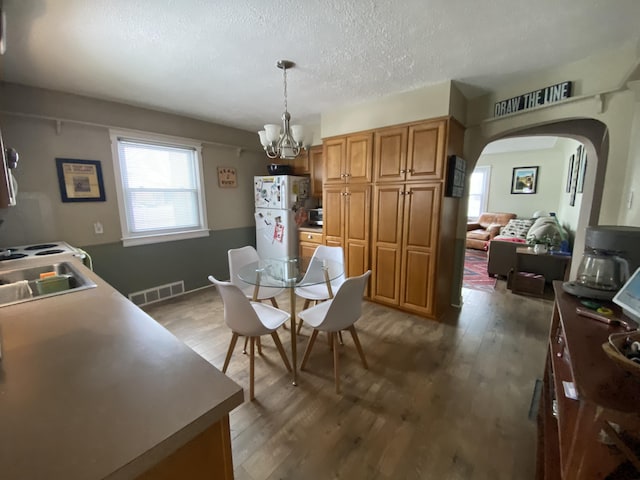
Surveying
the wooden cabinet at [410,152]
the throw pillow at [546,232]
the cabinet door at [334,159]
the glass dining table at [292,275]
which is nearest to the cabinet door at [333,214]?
the cabinet door at [334,159]

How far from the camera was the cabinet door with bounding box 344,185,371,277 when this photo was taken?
3.13 m

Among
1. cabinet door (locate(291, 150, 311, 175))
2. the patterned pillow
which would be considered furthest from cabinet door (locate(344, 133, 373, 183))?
the patterned pillow

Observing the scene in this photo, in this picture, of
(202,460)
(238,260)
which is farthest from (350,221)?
(202,460)

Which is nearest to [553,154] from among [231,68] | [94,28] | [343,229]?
[343,229]

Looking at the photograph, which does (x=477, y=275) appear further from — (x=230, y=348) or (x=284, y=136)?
(x=230, y=348)

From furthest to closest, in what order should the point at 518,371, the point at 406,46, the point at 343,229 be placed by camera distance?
1. the point at 343,229
2. the point at 518,371
3. the point at 406,46

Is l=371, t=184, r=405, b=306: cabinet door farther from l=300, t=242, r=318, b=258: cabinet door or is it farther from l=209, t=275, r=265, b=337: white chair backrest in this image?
l=209, t=275, r=265, b=337: white chair backrest

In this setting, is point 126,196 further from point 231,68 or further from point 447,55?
point 447,55

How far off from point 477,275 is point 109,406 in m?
4.91

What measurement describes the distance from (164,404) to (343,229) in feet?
9.36

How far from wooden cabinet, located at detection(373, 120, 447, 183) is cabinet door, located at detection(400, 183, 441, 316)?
147mm

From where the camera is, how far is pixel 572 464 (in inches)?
27.5

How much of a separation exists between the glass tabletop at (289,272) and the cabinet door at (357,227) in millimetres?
726

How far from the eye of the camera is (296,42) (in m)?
1.81
